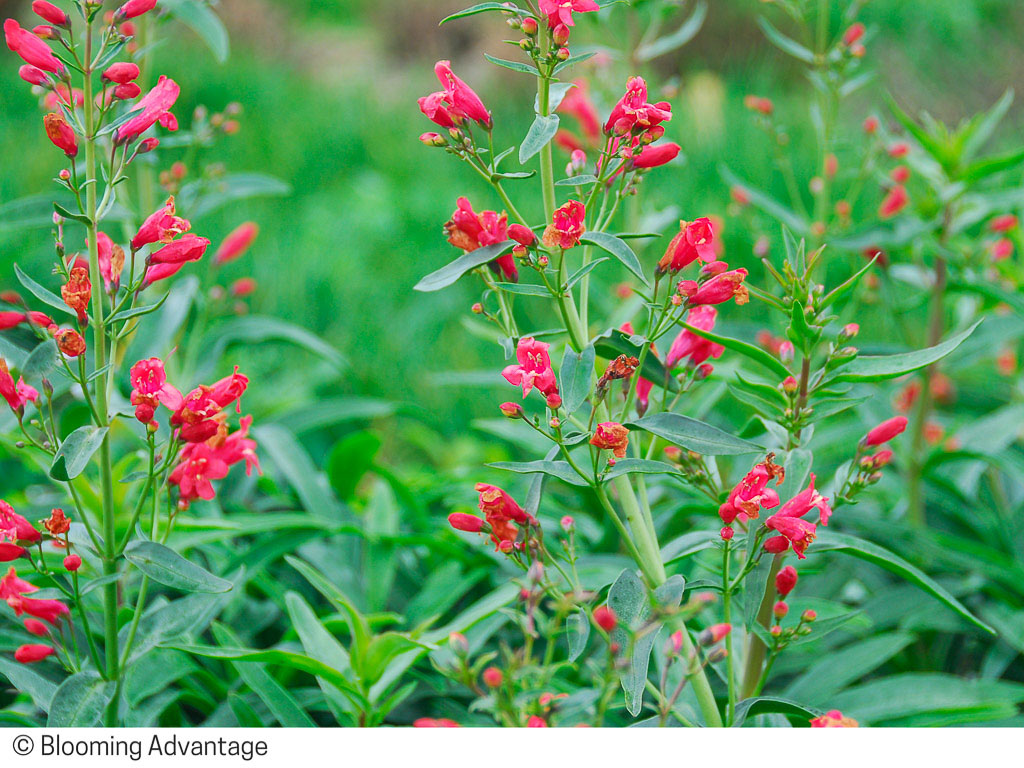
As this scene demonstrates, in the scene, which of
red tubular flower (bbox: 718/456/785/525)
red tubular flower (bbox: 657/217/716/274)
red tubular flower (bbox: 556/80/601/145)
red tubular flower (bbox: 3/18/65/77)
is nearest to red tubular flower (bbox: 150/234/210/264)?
red tubular flower (bbox: 3/18/65/77)

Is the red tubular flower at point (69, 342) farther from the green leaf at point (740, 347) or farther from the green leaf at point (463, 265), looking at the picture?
the green leaf at point (740, 347)

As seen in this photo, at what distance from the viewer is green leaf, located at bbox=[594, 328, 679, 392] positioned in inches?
40.6

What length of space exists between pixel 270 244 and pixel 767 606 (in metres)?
2.87

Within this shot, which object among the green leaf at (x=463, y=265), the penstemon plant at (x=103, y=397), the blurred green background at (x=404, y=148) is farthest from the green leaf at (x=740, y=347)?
the blurred green background at (x=404, y=148)

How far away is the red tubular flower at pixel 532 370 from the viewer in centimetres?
99

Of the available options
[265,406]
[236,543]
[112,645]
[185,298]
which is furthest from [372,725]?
[265,406]

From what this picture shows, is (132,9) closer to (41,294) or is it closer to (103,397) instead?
(41,294)

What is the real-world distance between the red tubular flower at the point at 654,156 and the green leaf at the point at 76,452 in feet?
2.25

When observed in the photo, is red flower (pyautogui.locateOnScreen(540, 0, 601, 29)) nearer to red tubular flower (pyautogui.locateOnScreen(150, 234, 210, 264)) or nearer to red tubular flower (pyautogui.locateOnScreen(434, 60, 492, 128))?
red tubular flower (pyautogui.locateOnScreen(434, 60, 492, 128))

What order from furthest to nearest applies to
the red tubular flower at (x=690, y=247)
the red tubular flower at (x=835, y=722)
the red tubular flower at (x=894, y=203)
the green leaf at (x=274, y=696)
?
the red tubular flower at (x=894, y=203), the green leaf at (x=274, y=696), the red tubular flower at (x=690, y=247), the red tubular flower at (x=835, y=722)

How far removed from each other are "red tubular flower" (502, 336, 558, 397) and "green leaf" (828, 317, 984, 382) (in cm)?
34

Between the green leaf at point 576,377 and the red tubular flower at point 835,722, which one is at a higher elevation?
the green leaf at point 576,377

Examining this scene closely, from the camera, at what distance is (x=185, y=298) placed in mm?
1882

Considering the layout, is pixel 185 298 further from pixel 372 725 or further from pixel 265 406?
pixel 372 725
